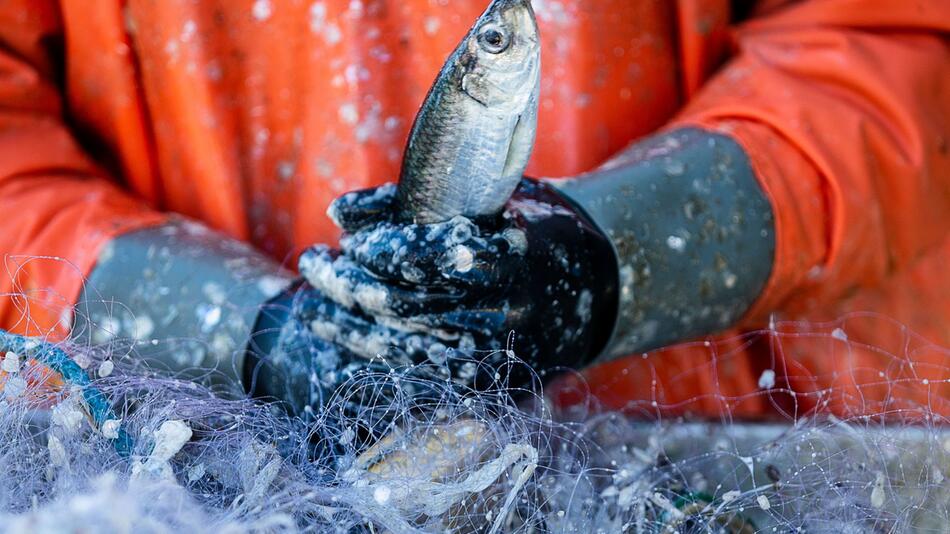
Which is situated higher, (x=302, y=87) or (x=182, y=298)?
(x=302, y=87)

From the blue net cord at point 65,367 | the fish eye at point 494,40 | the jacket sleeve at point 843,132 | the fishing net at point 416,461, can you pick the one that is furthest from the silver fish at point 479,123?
the jacket sleeve at point 843,132

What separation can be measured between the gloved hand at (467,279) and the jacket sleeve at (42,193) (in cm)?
37

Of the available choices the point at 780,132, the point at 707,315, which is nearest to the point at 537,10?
the point at 780,132

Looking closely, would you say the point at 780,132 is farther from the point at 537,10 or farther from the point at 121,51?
the point at 121,51

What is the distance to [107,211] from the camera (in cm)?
105

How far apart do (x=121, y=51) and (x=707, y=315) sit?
0.93 meters

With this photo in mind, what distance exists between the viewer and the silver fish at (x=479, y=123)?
2.05 feet

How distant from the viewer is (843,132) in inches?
40.9

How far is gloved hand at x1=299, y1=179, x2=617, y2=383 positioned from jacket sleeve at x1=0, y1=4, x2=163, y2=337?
1.22 ft

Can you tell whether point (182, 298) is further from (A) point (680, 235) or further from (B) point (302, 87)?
(A) point (680, 235)

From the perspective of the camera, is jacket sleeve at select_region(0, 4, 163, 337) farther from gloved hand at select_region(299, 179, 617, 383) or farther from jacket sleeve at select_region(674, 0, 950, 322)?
jacket sleeve at select_region(674, 0, 950, 322)

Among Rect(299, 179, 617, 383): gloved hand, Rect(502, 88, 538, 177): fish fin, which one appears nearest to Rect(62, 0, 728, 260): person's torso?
Rect(299, 179, 617, 383): gloved hand

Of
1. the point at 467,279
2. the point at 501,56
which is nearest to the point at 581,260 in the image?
the point at 467,279

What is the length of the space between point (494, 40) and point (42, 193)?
741mm
